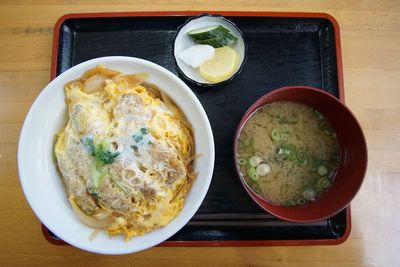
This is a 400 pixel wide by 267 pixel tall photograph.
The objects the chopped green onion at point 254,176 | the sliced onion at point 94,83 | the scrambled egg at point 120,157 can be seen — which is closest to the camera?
the scrambled egg at point 120,157

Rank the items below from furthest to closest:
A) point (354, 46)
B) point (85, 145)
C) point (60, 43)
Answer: point (354, 46) < point (60, 43) < point (85, 145)

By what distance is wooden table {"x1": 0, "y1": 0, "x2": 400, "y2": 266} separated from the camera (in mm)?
1943

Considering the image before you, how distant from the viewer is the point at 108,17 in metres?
2.03

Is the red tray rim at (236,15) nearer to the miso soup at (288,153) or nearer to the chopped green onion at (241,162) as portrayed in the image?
the miso soup at (288,153)

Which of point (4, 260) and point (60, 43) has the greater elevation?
point (60, 43)

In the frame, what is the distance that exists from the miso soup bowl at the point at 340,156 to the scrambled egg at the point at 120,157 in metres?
0.36

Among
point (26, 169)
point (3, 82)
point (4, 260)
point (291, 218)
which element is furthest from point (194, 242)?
point (3, 82)

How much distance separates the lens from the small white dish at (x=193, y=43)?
1941mm

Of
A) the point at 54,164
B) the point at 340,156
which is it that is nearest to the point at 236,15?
the point at 340,156

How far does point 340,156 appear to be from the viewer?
1.93m

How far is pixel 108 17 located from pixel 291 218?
1487 mm

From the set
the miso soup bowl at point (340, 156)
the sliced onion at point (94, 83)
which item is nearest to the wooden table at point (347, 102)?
the miso soup bowl at point (340, 156)

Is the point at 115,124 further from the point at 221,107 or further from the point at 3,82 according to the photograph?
the point at 3,82

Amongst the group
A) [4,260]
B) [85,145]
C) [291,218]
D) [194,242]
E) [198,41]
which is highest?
[198,41]
